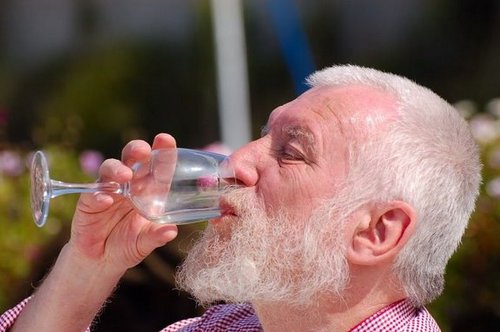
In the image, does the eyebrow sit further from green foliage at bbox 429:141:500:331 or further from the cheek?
green foliage at bbox 429:141:500:331

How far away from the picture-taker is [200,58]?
10.0 m

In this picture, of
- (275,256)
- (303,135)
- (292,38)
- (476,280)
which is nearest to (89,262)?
(275,256)

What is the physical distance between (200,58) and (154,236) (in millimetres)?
7344

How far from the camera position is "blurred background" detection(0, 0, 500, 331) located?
8578 millimetres

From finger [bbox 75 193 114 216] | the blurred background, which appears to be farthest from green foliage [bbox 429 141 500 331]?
the blurred background

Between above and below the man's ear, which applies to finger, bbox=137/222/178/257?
above

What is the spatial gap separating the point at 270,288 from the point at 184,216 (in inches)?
10.4

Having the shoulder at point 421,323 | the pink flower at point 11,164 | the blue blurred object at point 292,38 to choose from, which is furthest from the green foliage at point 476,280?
the blue blurred object at point 292,38

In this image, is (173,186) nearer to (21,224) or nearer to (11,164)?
(21,224)

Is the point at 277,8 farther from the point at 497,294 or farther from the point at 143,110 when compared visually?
the point at 497,294

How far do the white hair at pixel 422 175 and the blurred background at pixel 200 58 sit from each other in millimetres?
4907

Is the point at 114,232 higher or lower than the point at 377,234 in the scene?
higher

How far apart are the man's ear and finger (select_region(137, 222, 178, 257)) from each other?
0.45 meters

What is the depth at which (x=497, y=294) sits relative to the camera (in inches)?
179
